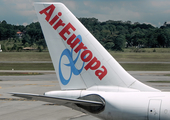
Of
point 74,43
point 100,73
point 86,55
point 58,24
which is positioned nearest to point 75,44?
point 74,43

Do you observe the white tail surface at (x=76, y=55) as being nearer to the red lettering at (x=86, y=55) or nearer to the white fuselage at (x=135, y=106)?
the red lettering at (x=86, y=55)

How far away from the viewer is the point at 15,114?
59.6 feet

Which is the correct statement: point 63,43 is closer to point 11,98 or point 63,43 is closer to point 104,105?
point 104,105

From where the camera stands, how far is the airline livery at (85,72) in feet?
33.5

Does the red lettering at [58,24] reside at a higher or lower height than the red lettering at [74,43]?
higher

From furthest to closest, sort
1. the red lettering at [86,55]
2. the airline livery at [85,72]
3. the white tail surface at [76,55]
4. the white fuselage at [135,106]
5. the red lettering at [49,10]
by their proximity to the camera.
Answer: the red lettering at [49,10] < the red lettering at [86,55] < the white tail surface at [76,55] < the airline livery at [85,72] < the white fuselage at [135,106]

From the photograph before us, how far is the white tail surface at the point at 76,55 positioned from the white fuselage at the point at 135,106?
65 cm

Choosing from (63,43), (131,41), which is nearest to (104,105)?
(63,43)

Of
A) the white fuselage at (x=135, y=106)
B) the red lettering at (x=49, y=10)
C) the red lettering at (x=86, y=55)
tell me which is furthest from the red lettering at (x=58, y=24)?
the white fuselage at (x=135, y=106)

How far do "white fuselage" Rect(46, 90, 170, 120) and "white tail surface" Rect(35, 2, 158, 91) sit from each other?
654 mm

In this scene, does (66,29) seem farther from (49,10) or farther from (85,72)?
(85,72)

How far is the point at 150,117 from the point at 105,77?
8.14 ft

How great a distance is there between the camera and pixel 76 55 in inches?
437

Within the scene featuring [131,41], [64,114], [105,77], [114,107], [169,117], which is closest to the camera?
[169,117]
